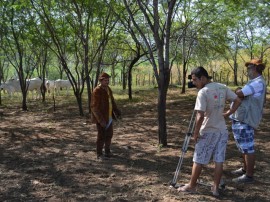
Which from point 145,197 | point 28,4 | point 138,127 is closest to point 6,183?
point 145,197

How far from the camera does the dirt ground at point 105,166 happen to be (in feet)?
15.7

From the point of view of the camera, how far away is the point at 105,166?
6.22m

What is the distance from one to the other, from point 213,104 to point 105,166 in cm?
265

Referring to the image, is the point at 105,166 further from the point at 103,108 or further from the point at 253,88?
the point at 253,88

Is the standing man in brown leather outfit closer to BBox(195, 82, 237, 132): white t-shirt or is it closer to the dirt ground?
the dirt ground

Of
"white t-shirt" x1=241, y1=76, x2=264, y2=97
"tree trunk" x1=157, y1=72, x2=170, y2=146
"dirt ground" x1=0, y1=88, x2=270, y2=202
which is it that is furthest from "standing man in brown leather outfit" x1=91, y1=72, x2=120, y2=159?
"white t-shirt" x1=241, y1=76, x2=264, y2=97

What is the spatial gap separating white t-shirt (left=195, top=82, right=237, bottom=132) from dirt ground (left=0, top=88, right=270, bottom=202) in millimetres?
970

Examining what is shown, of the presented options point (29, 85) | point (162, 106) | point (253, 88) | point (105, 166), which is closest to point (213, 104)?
point (253, 88)

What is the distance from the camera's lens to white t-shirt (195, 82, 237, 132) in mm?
4320

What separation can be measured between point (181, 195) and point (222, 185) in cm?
65

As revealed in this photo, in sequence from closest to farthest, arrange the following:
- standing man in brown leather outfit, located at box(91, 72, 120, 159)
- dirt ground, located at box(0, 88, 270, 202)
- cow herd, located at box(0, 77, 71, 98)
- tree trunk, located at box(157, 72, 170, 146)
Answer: dirt ground, located at box(0, 88, 270, 202), standing man in brown leather outfit, located at box(91, 72, 120, 159), tree trunk, located at box(157, 72, 170, 146), cow herd, located at box(0, 77, 71, 98)

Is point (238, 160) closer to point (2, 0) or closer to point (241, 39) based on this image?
point (2, 0)

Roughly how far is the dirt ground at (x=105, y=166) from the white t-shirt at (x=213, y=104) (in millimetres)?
970

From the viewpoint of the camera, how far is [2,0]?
13.3 m
